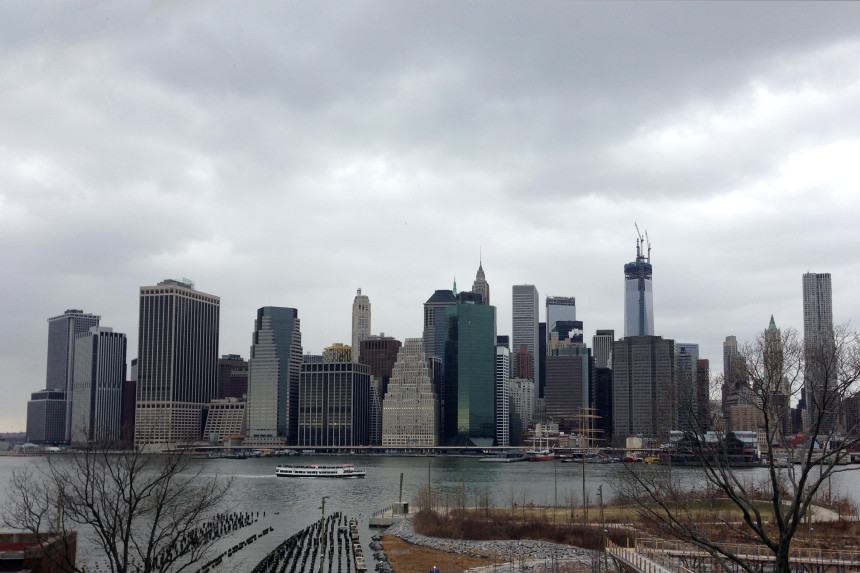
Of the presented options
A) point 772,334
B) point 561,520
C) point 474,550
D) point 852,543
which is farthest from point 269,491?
point 772,334

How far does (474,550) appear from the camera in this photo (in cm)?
6188

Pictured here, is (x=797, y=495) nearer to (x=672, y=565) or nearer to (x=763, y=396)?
(x=763, y=396)

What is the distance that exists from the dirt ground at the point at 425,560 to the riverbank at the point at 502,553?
0.07m

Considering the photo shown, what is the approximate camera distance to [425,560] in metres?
A: 58.6

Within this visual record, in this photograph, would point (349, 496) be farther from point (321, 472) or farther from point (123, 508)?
point (123, 508)

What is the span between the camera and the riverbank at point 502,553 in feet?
177

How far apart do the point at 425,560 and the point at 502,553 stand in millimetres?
5815

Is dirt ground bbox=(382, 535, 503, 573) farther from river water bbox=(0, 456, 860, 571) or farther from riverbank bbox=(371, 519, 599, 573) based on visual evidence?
river water bbox=(0, 456, 860, 571)

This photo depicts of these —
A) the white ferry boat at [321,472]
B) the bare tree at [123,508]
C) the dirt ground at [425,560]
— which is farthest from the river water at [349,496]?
the bare tree at [123,508]

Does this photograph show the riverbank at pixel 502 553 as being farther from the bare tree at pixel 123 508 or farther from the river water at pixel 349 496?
the bare tree at pixel 123 508

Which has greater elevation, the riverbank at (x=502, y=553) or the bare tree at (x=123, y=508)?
the bare tree at (x=123, y=508)

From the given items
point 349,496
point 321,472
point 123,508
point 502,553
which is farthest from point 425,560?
point 321,472

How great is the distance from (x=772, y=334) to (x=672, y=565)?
586 inches

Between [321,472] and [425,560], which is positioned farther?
[321,472]
